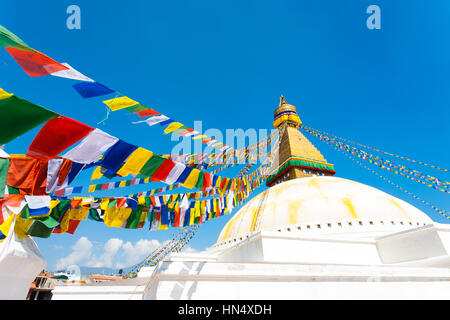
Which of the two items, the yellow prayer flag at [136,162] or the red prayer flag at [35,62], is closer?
the red prayer flag at [35,62]

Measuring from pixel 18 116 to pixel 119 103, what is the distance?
1359 millimetres

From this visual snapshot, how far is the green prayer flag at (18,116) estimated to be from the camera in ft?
7.53

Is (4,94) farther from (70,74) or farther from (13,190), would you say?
(13,190)

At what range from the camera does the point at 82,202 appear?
4645 mm

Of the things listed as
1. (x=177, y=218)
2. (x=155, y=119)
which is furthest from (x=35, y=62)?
(x=177, y=218)

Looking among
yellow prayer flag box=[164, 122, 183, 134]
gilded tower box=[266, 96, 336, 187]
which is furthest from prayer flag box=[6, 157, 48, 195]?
gilded tower box=[266, 96, 336, 187]

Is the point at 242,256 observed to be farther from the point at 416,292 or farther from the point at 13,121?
the point at 13,121

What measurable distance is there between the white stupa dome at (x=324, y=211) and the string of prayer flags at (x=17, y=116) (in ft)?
20.9

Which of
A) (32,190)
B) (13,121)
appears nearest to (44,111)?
(13,121)

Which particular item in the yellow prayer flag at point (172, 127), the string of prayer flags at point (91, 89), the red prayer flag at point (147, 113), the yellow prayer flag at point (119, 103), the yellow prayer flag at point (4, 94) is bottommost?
the yellow prayer flag at point (4, 94)

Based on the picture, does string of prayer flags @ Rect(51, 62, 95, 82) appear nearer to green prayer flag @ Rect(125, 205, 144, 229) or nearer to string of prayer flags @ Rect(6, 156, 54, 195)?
string of prayer flags @ Rect(6, 156, 54, 195)

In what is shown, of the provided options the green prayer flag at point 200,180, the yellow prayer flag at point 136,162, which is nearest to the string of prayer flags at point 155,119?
the yellow prayer flag at point 136,162

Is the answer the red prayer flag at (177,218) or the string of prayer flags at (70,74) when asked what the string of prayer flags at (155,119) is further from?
the red prayer flag at (177,218)

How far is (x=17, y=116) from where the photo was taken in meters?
2.38
